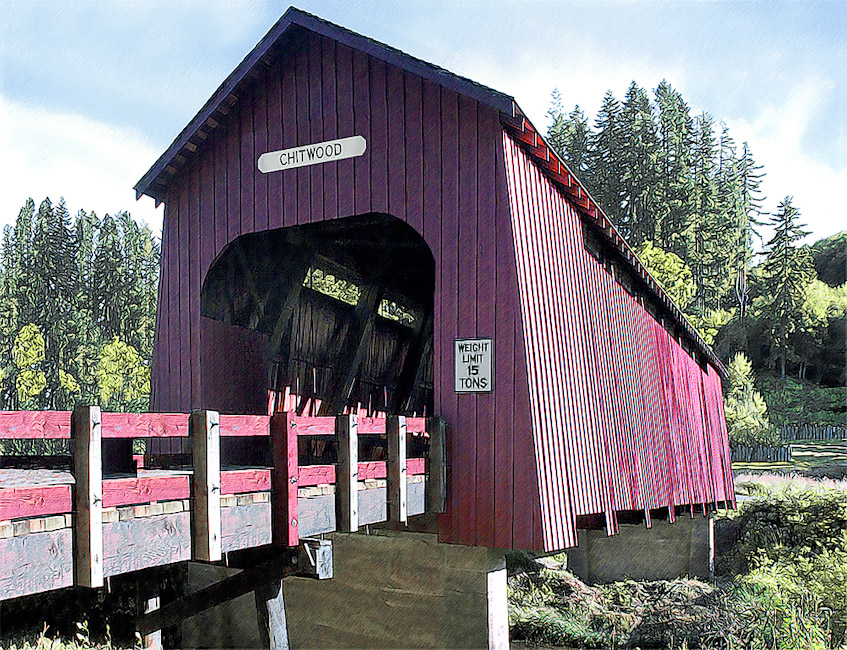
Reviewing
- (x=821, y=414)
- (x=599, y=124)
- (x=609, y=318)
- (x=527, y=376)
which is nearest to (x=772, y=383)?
(x=821, y=414)

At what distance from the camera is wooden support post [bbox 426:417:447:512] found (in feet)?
25.1

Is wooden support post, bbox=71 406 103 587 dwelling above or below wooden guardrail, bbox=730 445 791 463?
above

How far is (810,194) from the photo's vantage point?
4238 cm

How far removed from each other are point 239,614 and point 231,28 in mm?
8604

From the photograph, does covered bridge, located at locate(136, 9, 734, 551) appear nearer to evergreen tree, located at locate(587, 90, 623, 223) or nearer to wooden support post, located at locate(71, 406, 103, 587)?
wooden support post, located at locate(71, 406, 103, 587)

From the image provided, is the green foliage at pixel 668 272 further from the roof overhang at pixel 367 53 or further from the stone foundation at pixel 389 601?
the stone foundation at pixel 389 601

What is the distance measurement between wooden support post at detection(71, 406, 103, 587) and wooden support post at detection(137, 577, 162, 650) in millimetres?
3258

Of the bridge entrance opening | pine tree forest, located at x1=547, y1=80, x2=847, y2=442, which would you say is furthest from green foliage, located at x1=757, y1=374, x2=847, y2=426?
the bridge entrance opening

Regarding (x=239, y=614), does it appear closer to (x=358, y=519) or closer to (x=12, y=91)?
(x=358, y=519)

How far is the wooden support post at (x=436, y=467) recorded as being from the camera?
25.1 feet

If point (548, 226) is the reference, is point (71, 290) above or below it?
above

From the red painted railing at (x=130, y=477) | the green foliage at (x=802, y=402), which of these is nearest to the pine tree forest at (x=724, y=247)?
the green foliage at (x=802, y=402)

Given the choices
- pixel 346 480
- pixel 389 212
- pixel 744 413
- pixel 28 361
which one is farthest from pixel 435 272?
pixel 28 361

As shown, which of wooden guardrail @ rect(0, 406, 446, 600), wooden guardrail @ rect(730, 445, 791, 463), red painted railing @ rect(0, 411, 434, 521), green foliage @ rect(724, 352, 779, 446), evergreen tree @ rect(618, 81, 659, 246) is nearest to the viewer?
red painted railing @ rect(0, 411, 434, 521)
